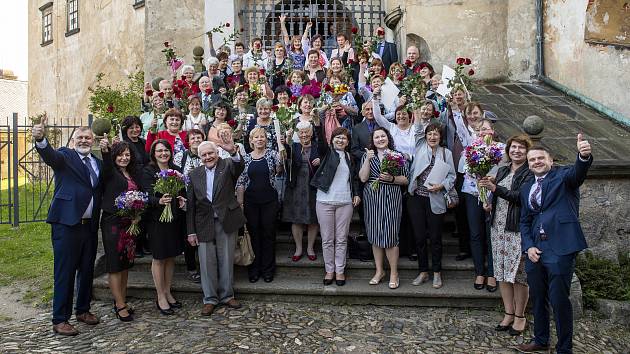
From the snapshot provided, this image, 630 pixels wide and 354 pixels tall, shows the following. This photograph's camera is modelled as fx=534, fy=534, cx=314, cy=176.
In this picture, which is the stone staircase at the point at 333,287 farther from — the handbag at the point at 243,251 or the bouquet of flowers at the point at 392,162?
the bouquet of flowers at the point at 392,162

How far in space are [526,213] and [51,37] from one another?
24074 mm

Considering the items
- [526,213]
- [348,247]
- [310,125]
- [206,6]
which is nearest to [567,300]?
[526,213]

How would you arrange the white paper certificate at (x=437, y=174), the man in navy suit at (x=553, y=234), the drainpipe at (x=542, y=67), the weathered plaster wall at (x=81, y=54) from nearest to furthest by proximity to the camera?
the man in navy suit at (x=553, y=234) → the white paper certificate at (x=437, y=174) → the drainpipe at (x=542, y=67) → the weathered plaster wall at (x=81, y=54)

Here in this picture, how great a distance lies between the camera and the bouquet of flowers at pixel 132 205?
16.5 feet

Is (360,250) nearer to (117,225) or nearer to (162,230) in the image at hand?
(162,230)

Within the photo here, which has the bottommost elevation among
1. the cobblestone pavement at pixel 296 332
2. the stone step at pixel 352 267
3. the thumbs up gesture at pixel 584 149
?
the cobblestone pavement at pixel 296 332

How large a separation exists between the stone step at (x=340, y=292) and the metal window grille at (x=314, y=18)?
274 inches

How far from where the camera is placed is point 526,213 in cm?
443

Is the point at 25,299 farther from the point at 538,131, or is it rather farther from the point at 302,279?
the point at 538,131

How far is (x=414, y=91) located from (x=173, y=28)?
7407mm

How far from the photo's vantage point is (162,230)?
5.38m

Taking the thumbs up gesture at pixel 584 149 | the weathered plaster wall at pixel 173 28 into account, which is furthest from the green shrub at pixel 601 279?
the weathered plaster wall at pixel 173 28

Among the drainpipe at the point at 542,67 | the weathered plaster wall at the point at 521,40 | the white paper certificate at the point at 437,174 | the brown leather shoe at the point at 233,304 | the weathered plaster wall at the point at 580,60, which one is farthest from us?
the weathered plaster wall at the point at 521,40

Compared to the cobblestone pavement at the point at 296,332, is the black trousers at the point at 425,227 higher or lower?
higher
